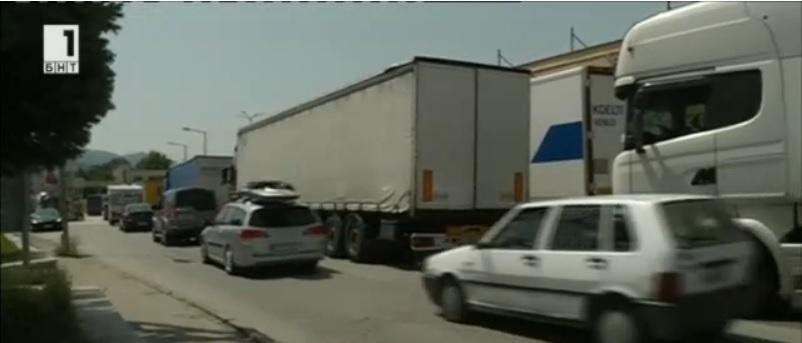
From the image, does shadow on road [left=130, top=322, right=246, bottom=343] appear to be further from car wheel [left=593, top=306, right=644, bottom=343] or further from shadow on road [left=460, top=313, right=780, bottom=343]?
car wheel [left=593, top=306, right=644, bottom=343]

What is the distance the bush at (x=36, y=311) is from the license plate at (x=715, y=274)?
5.78 m

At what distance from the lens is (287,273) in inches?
671

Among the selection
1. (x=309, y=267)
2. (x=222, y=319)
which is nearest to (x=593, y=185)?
(x=309, y=267)

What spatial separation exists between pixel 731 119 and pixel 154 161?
5344 inches

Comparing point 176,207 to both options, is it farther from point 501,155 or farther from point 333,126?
point 501,155

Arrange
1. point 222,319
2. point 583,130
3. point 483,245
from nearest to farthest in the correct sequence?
point 483,245 → point 222,319 → point 583,130

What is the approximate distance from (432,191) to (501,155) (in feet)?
5.49

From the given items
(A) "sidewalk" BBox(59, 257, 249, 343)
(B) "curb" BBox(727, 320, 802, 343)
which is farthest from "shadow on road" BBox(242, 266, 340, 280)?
(B) "curb" BBox(727, 320, 802, 343)

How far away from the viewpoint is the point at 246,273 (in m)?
17.2

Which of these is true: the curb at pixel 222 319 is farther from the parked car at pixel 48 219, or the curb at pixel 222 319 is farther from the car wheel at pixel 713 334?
the parked car at pixel 48 219

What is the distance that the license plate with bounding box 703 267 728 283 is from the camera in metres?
7.64

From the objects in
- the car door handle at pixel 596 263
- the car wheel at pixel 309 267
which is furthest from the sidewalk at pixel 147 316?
the car door handle at pixel 596 263

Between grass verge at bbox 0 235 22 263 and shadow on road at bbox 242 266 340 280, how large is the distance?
6602 mm

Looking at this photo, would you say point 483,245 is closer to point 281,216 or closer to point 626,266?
point 626,266
